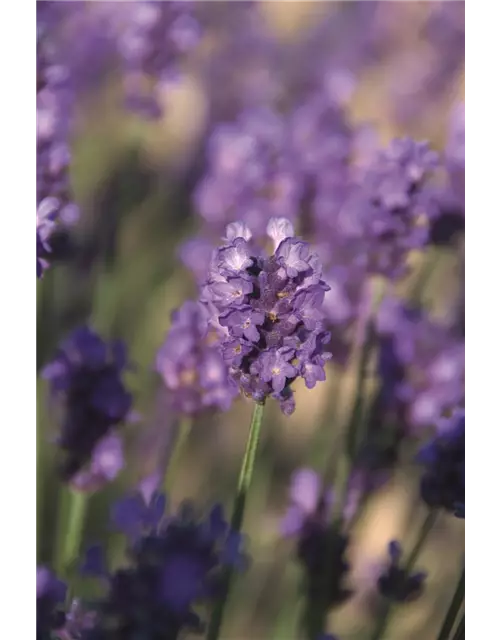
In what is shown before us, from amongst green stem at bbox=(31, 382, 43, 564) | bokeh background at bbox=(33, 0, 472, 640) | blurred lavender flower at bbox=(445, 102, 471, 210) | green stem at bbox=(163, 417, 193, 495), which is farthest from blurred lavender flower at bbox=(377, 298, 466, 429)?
green stem at bbox=(31, 382, 43, 564)

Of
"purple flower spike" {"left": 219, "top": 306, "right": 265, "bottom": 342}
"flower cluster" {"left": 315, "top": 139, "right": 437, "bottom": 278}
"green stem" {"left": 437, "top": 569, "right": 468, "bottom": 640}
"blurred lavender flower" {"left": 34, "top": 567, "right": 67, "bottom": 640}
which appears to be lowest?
"blurred lavender flower" {"left": 34, "top": 567, "right": 67, "bottom": 640}

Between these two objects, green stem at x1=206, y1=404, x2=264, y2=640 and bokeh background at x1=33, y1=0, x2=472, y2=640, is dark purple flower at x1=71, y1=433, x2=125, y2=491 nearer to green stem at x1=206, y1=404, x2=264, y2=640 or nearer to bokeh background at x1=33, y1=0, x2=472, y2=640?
bokeh background at x1=33, y1=0, x2=472, y2=640

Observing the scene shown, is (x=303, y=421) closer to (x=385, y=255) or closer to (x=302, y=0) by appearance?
(x=385, y=255)

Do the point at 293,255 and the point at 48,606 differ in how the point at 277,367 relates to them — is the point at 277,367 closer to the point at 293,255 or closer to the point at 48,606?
the point at 293,255

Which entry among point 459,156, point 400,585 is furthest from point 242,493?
point 459,156

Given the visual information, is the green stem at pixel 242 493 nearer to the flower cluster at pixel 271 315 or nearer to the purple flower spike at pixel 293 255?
the flower cluster at pixel 271 315

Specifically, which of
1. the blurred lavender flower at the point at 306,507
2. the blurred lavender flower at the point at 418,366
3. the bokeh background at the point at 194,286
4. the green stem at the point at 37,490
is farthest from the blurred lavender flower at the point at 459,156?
the green stem at the point at 37,490
